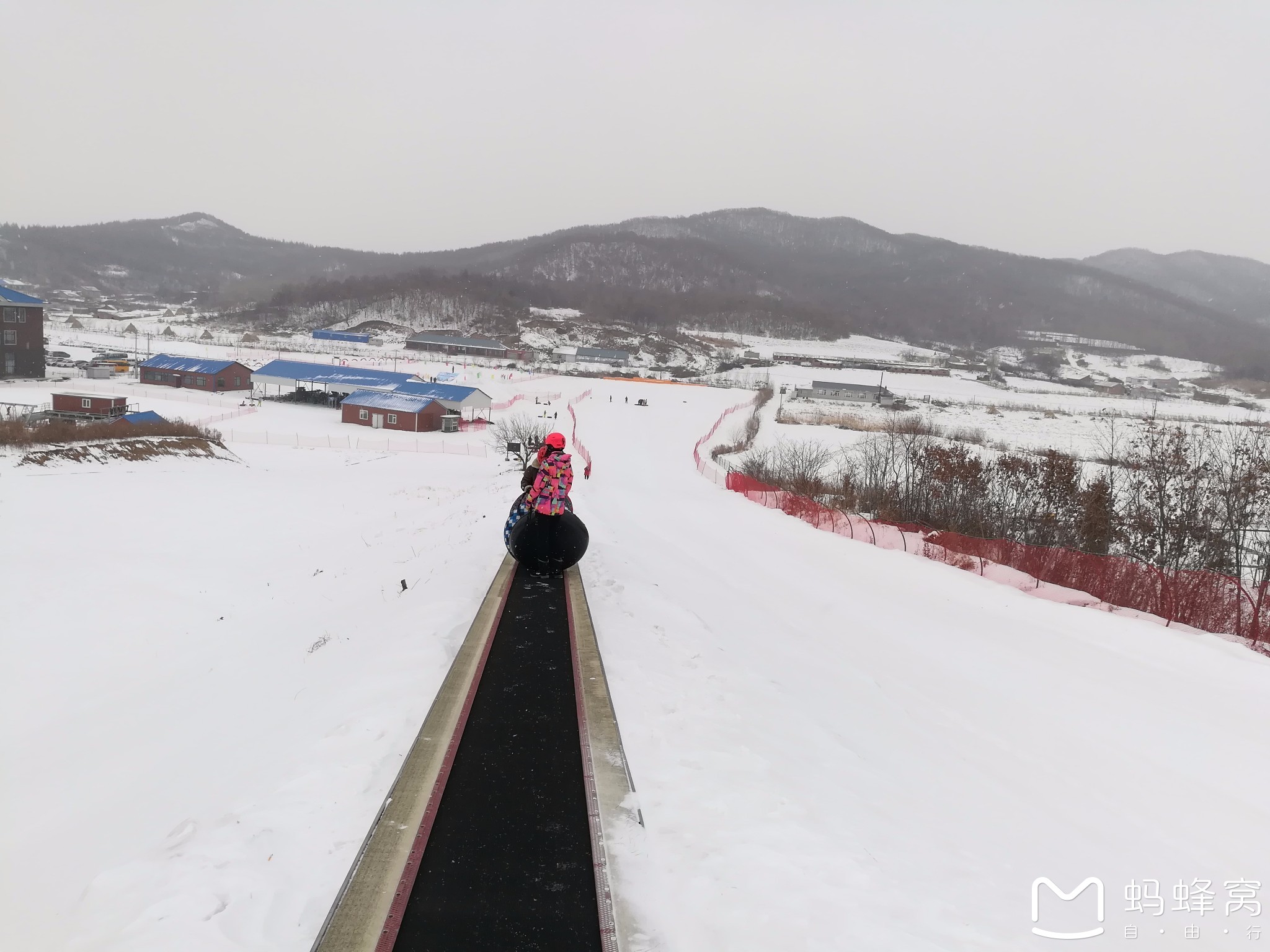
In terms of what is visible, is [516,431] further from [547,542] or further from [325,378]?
[547,542]

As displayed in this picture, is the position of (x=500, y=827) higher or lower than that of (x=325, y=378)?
lower

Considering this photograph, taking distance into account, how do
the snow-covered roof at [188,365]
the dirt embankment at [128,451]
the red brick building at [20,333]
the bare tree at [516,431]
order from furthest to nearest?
the snow-covered roof at [188,365] → the red brick building at [20,333] → the bare tree at [516,431] → the dirt embankment at [128,451]

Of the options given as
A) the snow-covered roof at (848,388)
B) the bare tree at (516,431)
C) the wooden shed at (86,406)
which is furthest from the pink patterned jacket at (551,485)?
the snow-covered roof at (848,388)

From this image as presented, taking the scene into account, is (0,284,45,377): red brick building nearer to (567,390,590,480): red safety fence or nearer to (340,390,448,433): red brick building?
(340,390,448,433): red brick building

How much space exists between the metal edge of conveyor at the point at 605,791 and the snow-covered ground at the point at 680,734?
13cm

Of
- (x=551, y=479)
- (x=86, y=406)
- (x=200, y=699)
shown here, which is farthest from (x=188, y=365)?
(x=551, y=479)

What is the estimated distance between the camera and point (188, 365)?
66625 mm

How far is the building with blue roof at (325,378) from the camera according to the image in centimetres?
6266

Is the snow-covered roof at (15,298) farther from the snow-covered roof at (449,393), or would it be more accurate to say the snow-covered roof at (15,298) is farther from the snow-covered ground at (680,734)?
the snow-covered ground at (680,734)

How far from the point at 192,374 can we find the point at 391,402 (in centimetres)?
2598

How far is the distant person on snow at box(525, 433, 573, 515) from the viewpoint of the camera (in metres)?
10.2

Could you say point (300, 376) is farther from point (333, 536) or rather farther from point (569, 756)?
point (569, 756)

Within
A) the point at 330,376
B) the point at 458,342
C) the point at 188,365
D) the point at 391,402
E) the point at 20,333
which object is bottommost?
the point at 391,402

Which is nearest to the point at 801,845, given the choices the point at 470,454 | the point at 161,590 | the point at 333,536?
the point at 161,590
